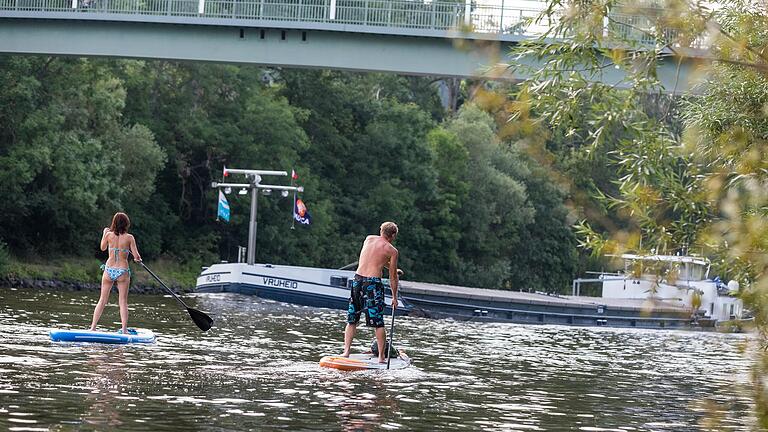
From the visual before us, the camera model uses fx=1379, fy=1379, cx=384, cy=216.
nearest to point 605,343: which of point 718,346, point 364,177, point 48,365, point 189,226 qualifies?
point 718,346

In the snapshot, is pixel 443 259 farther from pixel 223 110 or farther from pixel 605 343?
pixel 605 343

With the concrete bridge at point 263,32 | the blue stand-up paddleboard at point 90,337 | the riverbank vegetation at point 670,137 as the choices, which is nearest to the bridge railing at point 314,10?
the concrete bridge at point 263,32

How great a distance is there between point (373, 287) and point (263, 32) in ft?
62.9

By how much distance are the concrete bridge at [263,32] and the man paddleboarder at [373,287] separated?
16.5 metres

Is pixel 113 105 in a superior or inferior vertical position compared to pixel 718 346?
superior

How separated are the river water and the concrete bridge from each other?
29.9 feet

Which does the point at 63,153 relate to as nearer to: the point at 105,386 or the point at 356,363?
the point at 356,363

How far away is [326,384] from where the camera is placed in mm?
15797

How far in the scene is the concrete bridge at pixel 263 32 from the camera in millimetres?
35094

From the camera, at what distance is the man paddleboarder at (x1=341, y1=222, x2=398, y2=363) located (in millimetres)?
17781

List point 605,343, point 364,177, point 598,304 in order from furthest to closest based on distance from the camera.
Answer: point 364,177 < point 598,304 < point 605,343

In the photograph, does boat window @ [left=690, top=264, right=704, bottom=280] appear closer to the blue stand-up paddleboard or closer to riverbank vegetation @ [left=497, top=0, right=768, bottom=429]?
riverbank vegetation @ [left=497, top=0, right=768, bottom=429]

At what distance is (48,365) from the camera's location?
15.9 meters

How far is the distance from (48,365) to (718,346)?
2202 centimetres
